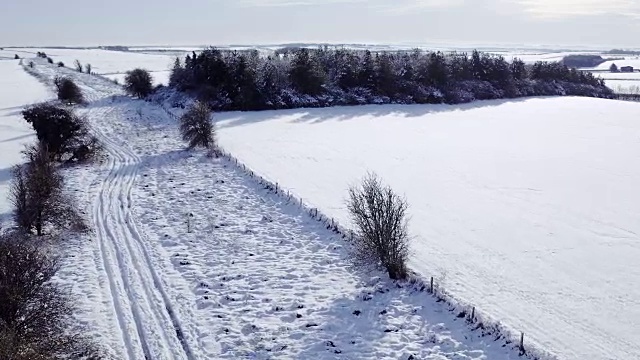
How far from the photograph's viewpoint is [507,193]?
32.3 metres

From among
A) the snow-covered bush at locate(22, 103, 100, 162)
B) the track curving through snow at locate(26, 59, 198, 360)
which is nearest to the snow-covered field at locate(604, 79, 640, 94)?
the snow-covered bush at locate(22, 103, 100, 162)

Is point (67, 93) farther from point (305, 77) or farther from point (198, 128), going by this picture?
point (198, 128)

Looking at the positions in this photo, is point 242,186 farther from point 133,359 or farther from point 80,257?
point 133,359

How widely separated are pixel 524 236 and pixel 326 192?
11.9m

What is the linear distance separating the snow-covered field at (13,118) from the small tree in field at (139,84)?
35.1 feet

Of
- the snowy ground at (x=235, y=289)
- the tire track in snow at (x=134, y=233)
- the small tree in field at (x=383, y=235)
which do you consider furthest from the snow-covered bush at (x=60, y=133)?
the small tree in field at (x=383, y=235)

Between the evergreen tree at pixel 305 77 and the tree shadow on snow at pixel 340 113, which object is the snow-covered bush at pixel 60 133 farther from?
the evergreen tree at pixel 305 77

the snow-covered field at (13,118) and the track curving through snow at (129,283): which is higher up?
the snow-covered field at (13,118)

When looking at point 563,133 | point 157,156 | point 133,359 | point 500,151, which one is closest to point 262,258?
point 133,359

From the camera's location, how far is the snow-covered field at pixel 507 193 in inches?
685

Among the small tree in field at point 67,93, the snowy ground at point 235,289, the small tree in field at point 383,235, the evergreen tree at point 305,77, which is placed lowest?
the snowy ground at point 235,289

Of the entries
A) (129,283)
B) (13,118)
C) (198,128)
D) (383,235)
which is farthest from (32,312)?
(13,118)

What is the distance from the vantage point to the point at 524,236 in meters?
24.3

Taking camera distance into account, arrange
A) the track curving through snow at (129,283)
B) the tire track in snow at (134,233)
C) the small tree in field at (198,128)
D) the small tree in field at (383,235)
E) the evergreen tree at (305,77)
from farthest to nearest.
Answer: the evergreen tree at (305,77) → the small tree in field at (198,128) → the small tree in field at (383,235) → the tire track in snow at (134,233) → the track curving through snow at (129,283)
